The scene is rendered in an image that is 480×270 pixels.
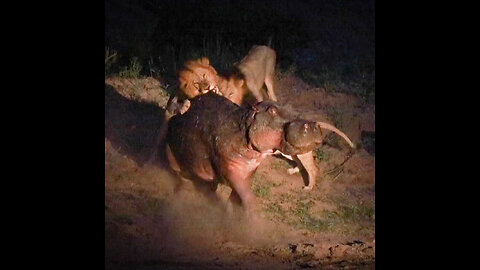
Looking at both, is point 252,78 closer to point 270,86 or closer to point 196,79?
point 270,86

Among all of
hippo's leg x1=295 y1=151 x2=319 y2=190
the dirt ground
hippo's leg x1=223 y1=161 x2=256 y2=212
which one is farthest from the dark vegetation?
hippo's leg x1=223 y1=161 x2=256 y2=212

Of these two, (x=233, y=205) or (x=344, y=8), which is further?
(x=344, y=8)

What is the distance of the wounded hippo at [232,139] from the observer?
658 centimetres


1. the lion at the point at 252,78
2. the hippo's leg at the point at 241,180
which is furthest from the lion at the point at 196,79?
the lion at the point at 252,78

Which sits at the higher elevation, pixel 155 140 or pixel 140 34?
pixel 140 34

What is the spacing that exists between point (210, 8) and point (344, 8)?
12.9 ft

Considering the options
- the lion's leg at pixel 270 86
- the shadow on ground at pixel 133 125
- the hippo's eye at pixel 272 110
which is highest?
the lion's leg at pixel 270 86

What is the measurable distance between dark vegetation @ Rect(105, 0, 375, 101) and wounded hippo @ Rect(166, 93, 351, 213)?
4376mm

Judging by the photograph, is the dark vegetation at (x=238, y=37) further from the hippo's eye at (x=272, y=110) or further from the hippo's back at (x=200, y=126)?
the hippo's eye at (x=272, y=110)

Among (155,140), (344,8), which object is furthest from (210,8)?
(155,140)

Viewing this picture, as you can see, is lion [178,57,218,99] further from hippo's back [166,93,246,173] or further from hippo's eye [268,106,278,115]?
hippo's eye [268,106,278,115]

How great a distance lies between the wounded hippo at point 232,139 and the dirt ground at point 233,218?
33 cm

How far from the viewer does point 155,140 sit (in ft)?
26.4
